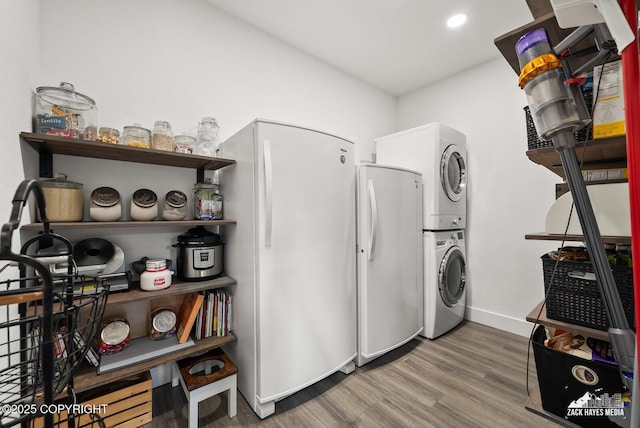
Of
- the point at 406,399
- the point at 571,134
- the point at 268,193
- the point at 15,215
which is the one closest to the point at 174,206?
the point at 268,193

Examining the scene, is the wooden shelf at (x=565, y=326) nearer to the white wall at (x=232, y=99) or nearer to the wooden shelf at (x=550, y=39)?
the wooden shelf at (x=550, y=39)

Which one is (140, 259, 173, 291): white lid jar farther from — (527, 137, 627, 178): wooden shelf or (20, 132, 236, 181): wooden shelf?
(527, 137, 627, 178): wooden shelf

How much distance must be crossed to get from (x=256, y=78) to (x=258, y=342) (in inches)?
79.9

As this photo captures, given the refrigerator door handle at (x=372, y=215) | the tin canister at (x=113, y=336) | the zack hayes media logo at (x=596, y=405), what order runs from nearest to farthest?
1. the zack hayes media logo at (x=596, y=405)
2. the tin canister at (x=113, y=336)
3. the refrigerator door handle at (x=372, y=215)

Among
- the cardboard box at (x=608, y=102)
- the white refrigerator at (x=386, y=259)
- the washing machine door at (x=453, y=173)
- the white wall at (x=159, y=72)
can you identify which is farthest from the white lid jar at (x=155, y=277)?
the washing machine door at (x=453, y=173)

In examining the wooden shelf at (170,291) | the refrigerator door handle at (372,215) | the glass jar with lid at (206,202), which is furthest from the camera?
the refrigerator door handle at (372,215)

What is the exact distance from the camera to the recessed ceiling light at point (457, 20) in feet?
6.78

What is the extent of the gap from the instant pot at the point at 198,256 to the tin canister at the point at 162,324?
25 cm

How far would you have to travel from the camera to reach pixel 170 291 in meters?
1.42

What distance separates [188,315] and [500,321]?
285cm

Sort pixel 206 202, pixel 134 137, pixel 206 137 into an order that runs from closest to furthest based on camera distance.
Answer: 1. pixel 134 137
2. pixel 206 202
3. pixel 206 137

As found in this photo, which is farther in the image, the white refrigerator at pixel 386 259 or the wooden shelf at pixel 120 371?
the white refrigerator at pixel 386 259

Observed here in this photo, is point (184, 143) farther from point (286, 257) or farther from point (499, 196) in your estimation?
point (499, 196)

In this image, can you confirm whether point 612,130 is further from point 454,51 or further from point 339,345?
point 454,51
